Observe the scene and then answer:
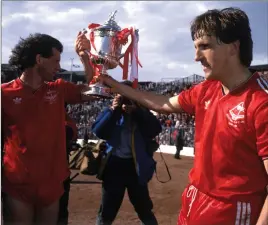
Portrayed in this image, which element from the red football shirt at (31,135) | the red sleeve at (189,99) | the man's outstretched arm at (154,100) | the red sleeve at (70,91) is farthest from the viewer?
the red sleeve at (70,91)

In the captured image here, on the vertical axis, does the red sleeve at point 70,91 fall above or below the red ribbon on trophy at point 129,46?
below

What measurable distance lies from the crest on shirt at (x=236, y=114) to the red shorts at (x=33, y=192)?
1719 millimetres

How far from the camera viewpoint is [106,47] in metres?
3.42

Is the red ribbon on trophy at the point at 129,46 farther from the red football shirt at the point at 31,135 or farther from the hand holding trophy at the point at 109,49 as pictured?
the red football shirt at the point at 31,135

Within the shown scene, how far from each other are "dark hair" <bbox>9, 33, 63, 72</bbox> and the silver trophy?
282 mm

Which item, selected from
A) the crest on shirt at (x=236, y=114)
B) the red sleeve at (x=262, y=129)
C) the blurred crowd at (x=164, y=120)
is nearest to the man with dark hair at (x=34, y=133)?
the crest on shirt at (x=236, y=114)

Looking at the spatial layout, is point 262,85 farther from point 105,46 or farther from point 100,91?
point 105,46

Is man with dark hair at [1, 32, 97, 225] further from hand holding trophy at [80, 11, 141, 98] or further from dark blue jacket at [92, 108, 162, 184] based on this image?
dark blue jacket at [92, 108, 162, 184]

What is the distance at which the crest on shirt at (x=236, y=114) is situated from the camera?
2.16 metres

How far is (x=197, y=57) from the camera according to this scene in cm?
235

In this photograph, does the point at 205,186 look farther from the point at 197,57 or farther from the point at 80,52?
the point at 80,52

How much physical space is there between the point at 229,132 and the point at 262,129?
0.20 m

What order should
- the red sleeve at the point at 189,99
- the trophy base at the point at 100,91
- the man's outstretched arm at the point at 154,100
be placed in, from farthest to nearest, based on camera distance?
1. the trophy base at the point at 100,91
2. the man's outstretched arm at the point at 154,100
3. the red sleeve at the point at 189,99

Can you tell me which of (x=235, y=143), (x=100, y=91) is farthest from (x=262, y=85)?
(x=100, y=91)
